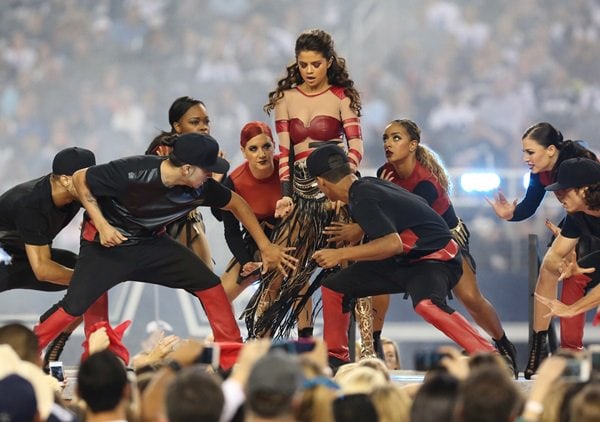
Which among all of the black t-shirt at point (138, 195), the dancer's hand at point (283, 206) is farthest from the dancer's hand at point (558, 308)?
the black t-shirt at point (138, 195)

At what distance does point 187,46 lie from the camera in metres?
11.1

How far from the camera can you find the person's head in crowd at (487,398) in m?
3.03

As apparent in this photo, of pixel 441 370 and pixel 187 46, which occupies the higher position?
pixel 187 46

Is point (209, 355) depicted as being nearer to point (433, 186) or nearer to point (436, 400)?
point (436, 400)

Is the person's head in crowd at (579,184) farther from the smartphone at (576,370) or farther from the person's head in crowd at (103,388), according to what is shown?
the person's head in crowd at (103,388)

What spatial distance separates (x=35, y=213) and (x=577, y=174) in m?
2.31

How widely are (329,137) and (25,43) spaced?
5930 mm

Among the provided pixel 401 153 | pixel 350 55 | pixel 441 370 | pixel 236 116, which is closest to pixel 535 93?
pixel 350 55

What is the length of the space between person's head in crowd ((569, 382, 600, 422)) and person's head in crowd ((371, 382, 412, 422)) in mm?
452

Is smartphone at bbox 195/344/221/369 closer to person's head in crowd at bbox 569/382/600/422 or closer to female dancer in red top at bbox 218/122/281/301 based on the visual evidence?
person's head in crowd at bbox 569/382/600/422

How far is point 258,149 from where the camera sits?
19.6 feet

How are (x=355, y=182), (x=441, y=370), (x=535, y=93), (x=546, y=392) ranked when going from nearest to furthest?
(x=546, y=392)
(x=441, y=370)
(x=355, y=182)
(x=535, y=93)

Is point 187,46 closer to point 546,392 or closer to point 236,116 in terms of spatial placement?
point 236,116

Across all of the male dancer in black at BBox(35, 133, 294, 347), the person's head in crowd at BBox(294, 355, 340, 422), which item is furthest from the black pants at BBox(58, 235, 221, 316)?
the person's head in crowd at BBox(294, 355, 340, 422)
